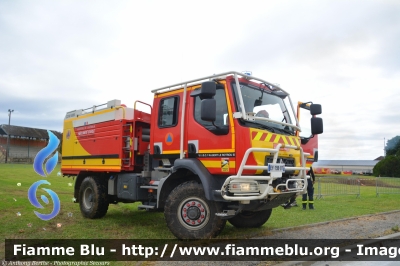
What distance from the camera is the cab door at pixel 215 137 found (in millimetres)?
5871

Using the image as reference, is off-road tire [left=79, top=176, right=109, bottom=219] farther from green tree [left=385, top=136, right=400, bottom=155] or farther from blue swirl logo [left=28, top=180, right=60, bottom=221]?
green tree [left=385, top=136, right=400, bottom=155]

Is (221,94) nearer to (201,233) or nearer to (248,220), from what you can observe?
(201,233)

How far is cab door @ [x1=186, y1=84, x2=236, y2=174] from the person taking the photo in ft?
19.3

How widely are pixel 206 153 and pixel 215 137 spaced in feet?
1.14

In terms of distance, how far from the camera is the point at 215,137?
607 cm

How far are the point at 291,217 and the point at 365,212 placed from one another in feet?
9.35

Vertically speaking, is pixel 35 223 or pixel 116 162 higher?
pixel 116 162

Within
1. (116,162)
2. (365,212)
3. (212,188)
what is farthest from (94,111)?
(365,212)

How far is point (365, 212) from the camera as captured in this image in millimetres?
10609

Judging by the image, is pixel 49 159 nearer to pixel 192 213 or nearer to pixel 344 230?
pixel 192 213

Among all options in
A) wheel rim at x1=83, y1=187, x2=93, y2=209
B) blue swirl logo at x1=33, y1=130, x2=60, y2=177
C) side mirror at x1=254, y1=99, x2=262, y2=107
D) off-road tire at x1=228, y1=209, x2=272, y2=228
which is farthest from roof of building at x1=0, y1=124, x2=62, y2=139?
side mirror at x1=254, y1=99, x2=262, y2=107

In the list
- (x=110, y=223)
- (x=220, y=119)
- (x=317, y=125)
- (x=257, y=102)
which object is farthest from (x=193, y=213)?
(x=317, y=125)

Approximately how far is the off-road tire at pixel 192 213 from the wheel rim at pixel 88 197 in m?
3.31

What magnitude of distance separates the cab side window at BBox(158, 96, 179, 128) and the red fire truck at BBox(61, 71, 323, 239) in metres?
0.02
